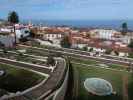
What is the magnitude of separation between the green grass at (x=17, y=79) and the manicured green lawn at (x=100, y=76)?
3.95 meters

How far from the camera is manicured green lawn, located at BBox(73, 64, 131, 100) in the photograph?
18.6 m

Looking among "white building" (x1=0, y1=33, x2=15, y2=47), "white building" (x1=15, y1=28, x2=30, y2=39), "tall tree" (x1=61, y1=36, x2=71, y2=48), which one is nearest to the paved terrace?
"white building" (x1=0, y1=33, x2=15, y2=47)

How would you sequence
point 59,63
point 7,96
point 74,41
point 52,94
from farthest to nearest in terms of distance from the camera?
1. point 74,41
2. point 59,63
3. point 52,94
4. point 7,96

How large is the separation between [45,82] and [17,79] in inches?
115

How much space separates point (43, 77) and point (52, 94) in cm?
508

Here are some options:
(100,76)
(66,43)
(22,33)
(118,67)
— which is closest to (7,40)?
(22,33)

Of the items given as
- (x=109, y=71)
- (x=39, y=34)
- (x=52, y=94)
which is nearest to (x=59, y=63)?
(x=109, y=71)

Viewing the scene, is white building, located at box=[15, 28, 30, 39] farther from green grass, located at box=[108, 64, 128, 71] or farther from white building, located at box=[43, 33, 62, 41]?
green grass, located at box=[108, 64, 128, 71]

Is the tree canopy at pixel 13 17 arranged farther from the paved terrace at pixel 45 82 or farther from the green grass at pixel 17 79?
the green grass at pixel 17 79

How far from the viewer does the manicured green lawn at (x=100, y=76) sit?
18.6 meters

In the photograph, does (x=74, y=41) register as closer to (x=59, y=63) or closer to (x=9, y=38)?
(x=9, y=38)

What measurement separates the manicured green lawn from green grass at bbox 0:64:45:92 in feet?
13.0

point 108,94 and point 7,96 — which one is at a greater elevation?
point 7,96

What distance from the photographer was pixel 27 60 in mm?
27156
